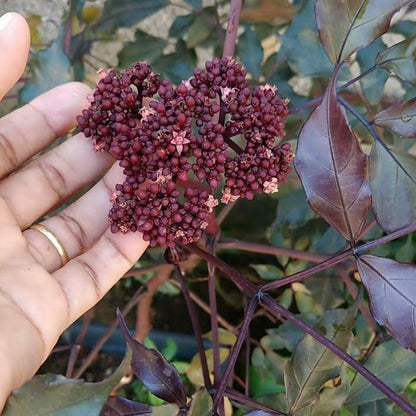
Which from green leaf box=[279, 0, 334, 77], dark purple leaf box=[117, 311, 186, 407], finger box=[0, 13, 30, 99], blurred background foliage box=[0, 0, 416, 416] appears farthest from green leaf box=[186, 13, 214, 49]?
dark purple leaf box=[117, 311, 186, 407]

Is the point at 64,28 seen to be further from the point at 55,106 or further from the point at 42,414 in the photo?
the point at 42,414

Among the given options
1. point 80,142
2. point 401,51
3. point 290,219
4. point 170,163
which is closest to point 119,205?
point 170,163

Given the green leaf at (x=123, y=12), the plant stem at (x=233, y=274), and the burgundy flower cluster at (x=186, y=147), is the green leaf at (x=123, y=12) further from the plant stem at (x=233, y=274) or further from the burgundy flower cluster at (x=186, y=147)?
the plant stem at (x=233, y=274)

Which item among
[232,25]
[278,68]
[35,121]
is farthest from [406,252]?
[35,121]

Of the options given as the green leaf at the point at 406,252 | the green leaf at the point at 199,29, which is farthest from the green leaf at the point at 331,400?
the green leaf at the point at 199,29

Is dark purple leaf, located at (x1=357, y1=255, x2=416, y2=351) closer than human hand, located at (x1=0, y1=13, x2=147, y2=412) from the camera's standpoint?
Yes

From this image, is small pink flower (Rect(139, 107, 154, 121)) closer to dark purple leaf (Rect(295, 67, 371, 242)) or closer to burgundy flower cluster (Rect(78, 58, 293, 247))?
burgundy flower cluster (Rect(78, 58, 293, 247))

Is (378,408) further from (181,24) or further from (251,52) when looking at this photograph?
(181,24)
